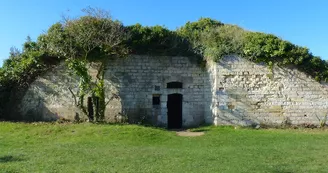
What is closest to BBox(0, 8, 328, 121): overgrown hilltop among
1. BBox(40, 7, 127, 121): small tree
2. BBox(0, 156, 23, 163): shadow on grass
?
BBox(40, 7, 127, 121): small tree

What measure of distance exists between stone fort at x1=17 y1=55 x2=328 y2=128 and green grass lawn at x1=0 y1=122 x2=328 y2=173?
1325 mm

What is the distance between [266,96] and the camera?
15492mm

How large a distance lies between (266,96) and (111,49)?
22.4 feet

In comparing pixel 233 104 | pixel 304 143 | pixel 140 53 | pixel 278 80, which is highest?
pixel 140 53

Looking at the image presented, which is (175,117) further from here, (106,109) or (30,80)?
(30,80)

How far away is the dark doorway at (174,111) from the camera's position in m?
A: 16.8

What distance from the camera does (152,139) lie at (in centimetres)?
1205

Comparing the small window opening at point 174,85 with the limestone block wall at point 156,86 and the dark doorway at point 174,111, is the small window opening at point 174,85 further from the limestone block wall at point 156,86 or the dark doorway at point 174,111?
the dark doorway at point 174,111

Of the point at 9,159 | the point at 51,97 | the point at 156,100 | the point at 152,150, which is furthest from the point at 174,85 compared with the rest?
the point at 9,159

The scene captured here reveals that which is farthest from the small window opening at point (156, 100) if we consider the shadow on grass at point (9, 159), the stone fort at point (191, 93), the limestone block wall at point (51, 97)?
the shadow on grass at point (9, 159)

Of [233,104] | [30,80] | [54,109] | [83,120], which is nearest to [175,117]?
[233,104]

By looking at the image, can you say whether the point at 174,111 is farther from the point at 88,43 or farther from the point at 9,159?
the point at 9,159

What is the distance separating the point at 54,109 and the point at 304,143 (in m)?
10.2

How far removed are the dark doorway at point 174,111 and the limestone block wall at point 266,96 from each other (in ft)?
6.29
